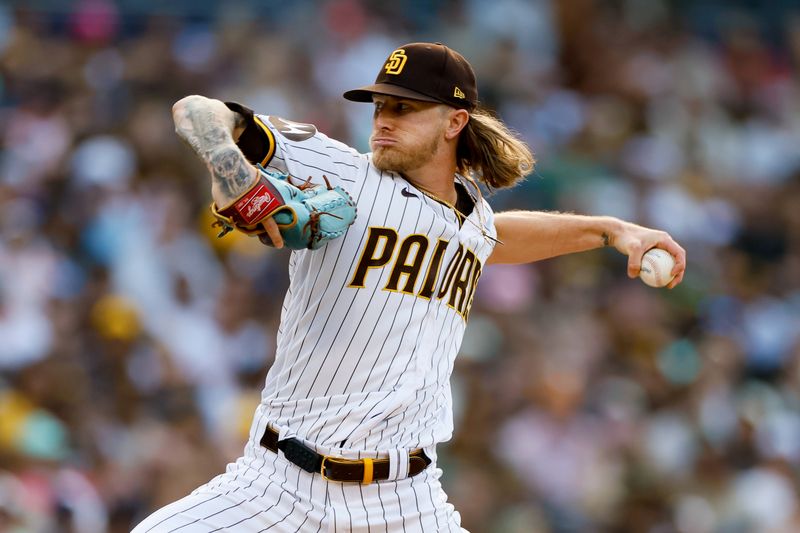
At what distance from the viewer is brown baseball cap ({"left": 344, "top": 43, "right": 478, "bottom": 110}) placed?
4207 mm

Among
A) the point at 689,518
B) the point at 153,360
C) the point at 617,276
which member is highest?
the point at 617,276

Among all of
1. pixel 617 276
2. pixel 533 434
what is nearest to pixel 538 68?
pixel 617 276

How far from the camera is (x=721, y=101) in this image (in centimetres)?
1211

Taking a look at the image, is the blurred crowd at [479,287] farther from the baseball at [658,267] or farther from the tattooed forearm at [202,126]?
the baseball at [658,267]

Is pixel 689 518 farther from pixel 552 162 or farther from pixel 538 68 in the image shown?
pixel 538 68

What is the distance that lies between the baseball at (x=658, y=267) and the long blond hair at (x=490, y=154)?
1.98 ft

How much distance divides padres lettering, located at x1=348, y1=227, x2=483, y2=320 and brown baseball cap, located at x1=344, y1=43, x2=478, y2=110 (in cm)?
50

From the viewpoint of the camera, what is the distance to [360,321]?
4.03m

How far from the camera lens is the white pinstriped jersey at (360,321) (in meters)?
4.00

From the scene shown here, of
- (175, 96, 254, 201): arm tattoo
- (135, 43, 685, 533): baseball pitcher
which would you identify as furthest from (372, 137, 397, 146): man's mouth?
(175, 96, 254, 201): arm tattoo

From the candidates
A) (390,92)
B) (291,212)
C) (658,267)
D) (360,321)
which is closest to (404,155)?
(390,92)

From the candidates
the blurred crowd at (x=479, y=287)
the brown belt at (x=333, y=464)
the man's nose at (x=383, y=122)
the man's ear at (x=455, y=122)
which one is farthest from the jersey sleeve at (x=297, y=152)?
the blurred crowd at (x=479, y=287)

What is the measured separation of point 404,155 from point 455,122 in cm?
30

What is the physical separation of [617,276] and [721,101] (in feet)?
9.96
